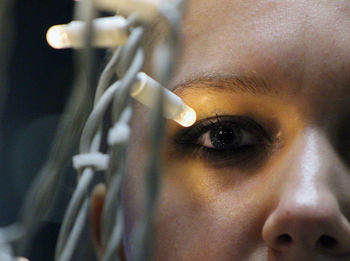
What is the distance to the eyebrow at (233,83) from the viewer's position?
0.50 metres

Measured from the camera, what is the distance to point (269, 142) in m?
0.53

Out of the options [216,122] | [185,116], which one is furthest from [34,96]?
[185,116]

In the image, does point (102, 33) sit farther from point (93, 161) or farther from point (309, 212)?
point (309, 212)

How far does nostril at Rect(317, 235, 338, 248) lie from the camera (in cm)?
42

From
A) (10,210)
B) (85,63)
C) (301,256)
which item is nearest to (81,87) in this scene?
(85,63)

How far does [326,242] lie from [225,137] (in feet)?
0.62

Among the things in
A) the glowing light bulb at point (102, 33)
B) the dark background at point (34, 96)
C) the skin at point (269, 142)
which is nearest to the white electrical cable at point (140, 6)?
the glowing light bulb at point (102, 33)

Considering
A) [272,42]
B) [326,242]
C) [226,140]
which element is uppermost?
[272,42]

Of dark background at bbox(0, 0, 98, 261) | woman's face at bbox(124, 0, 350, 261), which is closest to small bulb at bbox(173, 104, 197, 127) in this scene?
woman's face at bbox(124, 0, 350, 261)

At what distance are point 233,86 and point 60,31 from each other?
26 cm

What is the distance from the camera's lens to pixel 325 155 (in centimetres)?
47

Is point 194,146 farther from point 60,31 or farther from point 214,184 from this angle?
point 60,31

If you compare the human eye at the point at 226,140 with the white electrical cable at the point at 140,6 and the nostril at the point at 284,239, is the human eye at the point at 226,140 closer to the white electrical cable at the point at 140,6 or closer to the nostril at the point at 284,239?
the nostril at the point at 284,239

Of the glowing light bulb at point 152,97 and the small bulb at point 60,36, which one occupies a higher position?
the small bulb at point 60,36
